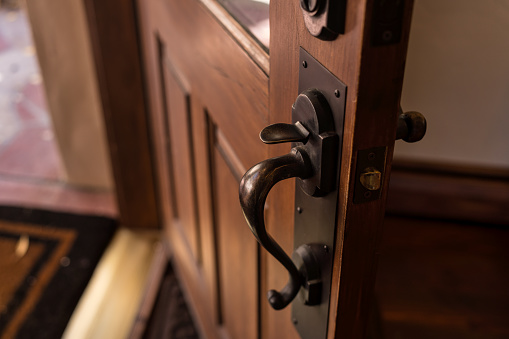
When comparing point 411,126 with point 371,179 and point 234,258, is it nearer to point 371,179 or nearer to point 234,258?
point 371,179

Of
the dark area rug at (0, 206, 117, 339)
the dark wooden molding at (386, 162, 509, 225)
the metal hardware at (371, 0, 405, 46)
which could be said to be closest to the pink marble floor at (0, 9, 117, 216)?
the dark area rug at (0, 206, 117, 339)

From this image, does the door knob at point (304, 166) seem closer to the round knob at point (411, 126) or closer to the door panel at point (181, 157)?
the round knob at point (411, 126)

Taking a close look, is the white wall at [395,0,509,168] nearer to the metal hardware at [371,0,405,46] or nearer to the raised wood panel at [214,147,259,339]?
the raised wood panel at [214,147,259,339]

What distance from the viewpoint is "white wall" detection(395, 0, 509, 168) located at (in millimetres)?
1370

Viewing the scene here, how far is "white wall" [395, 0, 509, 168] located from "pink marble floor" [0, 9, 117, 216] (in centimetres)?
109

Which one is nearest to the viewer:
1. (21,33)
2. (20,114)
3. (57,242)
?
(57,242)

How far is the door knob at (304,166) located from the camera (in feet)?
1.41

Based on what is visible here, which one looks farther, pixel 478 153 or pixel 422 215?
pixel 422 215

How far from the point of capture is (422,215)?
1.81 m

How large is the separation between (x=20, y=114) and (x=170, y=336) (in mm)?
1474

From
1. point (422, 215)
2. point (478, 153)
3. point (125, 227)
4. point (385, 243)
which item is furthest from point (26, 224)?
point (478, 153)

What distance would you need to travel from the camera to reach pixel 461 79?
1491mm

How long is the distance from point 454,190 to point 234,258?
3.50 ft

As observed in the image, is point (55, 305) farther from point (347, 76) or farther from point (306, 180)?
point (347, 76)
